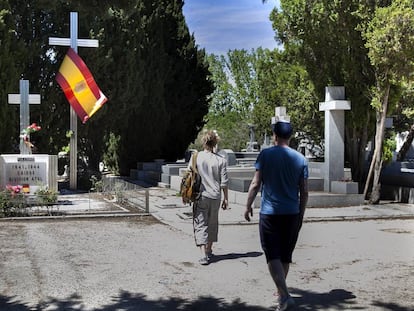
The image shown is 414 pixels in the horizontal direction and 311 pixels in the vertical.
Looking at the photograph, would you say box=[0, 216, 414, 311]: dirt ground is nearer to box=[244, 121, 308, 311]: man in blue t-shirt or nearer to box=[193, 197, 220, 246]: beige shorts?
box=[193, 197, 220, 246]: beige shorts

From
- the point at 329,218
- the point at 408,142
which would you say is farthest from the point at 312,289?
the point at 408,142

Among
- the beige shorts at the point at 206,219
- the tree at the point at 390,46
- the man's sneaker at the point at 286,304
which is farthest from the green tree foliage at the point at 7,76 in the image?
the man's sneaker at the point at 286,304

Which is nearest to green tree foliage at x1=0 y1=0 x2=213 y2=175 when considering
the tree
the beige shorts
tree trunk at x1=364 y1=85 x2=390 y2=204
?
the tree

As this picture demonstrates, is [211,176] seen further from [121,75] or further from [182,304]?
[121,75]

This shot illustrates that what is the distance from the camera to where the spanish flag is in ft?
54.1

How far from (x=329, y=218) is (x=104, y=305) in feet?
24.4

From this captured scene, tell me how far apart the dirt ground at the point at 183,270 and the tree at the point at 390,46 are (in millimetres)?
4483

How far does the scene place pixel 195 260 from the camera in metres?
7.54

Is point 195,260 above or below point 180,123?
below

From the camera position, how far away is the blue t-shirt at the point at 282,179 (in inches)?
207

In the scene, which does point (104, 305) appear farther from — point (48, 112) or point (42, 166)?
point (48, 112)

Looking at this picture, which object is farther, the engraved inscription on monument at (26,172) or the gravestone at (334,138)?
the gravestone at (334,138)

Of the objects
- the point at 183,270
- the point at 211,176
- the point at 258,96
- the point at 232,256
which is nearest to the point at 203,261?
the point at 183,270

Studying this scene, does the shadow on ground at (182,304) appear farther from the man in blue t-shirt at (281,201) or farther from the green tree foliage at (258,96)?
the green tree foliage at (258,96)
